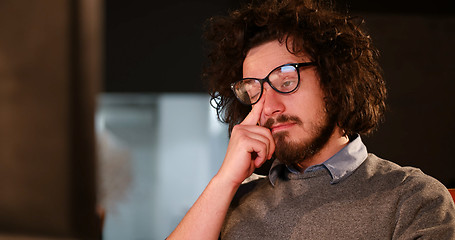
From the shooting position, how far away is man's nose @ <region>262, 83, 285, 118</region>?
1.51 meters

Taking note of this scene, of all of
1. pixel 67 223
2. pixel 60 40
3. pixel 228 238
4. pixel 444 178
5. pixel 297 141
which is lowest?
pixel 228 238

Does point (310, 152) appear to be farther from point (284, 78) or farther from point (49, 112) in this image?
point (49, 112)

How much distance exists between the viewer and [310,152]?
59.6 inches

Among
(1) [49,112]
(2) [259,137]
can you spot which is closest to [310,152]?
(2) [259,137]

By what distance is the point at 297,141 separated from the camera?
1.51 metres

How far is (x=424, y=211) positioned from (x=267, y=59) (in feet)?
2.24

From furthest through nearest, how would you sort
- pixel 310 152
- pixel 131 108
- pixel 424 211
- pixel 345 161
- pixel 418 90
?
1. pixel 131 108
2. pixel 418 90
3. pixel 310 152
4. pixel 345 161
5. pixel 424 211

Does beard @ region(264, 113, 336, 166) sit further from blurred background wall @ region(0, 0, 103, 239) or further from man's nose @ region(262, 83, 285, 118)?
blurred background wall @ region(0, 0, 103, 239)

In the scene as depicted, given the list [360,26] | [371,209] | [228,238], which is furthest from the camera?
[360,26]

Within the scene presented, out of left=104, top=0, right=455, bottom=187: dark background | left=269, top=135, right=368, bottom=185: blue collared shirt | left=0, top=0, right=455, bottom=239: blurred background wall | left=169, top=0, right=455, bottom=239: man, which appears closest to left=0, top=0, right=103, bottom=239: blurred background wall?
left=0, top=0, right=455, bottom=239: blurred background wall

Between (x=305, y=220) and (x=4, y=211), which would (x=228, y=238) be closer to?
(x=305, y=220)

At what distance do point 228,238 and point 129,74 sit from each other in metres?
2.18

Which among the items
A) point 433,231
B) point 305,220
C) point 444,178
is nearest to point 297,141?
point 305,220

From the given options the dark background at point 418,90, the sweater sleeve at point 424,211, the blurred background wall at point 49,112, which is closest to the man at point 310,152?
the sweater sleeve at point 424,211
